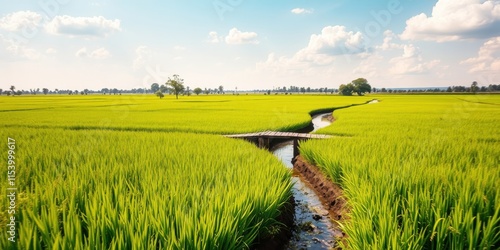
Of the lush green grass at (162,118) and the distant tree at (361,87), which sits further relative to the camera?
the distant tree at (361,87)

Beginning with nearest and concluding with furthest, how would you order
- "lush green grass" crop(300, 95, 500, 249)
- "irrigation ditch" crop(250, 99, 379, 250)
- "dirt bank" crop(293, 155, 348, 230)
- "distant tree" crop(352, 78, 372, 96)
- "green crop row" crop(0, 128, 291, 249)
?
1. "green crop row" crop(0, 128, 291, 249)
2. "lush green grass" crop(300, 95, 500, 249)
3. "irrigation ditch" crop(250, 99, 379, 250)
4. "dirt bank" crop(293, 155, 348, 230)
5. "distant tree" crop(352, 78, 372, 96)

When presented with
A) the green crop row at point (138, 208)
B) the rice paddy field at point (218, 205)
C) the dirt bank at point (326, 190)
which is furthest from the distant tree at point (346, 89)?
the green crop row at point (138, 208)

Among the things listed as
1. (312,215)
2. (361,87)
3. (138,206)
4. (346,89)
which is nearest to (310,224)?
(312,215)

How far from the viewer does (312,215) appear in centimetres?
549

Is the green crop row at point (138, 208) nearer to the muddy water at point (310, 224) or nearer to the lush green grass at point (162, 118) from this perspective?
the muddy water at point (310, 224)

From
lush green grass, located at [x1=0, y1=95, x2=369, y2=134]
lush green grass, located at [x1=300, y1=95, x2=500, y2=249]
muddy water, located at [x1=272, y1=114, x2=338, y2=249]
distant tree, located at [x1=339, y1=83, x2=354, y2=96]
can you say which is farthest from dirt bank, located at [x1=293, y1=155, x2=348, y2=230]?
distant tree, located at [x1=339, y1=83, x2=354, y2=96]

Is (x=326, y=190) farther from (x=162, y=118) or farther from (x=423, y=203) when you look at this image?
(x=162, y=118)

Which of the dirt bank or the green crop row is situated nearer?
the green crop row

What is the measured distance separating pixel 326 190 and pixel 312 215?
1149mm

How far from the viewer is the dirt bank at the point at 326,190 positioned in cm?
527

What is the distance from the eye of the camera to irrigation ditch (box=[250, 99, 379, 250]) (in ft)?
14.3

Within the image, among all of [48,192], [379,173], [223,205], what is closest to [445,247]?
[379,173]

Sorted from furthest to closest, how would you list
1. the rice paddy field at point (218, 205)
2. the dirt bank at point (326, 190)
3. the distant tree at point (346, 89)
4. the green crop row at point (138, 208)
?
1. the distant tree at point (346, 89)
2. the dirt bank at point (326, 190)
3. the rice paddy field at point (218, 205)
4. the green crop row at point (138, 208)

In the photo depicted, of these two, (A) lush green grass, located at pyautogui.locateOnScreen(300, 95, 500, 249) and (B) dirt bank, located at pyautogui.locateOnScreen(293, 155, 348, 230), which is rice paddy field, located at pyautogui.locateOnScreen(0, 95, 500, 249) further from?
(B) dirt bank, located at pyautogui.locateOnScreen(293, 155, 348, 230)
